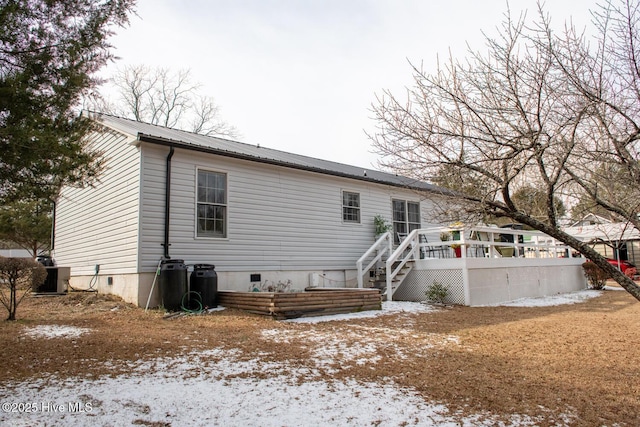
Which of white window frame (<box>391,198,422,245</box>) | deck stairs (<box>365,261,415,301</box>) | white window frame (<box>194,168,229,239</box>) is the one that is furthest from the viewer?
white window frame (<box>391,198,422,245</box>)

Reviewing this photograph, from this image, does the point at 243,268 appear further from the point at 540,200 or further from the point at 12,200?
the point at 540,200

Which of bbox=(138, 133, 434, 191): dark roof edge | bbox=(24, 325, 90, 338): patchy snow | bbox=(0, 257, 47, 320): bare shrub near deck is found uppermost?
bbox=(138, 133, 434, 191): dark roof edge

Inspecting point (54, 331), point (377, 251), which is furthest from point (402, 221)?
point (54, 331)

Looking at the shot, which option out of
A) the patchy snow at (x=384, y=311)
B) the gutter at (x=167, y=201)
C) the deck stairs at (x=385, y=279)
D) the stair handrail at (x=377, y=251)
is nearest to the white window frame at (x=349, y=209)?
the stair handrail at (x=377, y=251)

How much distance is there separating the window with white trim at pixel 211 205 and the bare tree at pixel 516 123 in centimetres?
583

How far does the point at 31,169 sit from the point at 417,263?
9.07m

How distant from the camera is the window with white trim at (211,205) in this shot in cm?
962

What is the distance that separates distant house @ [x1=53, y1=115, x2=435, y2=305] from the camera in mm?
8930

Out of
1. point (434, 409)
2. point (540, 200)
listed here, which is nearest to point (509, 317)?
point (540, 200)

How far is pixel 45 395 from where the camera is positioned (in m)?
3.44

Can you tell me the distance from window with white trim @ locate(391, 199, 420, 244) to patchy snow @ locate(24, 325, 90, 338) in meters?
9.55

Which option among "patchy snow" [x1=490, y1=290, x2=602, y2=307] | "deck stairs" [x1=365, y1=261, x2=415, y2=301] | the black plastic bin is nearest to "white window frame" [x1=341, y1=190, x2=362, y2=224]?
"deck stairs" [x1=365, y1=261, x2=415, y2=301]

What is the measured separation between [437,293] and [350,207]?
3.58 m

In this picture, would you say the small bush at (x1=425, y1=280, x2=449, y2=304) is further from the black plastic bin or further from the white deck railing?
the black plastic bin
